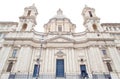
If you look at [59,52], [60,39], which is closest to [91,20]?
[60,39]

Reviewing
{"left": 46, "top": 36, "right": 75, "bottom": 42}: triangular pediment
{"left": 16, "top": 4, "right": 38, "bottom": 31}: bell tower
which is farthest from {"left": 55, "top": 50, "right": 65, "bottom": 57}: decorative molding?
{"left": 16, "top": 4, "right": 38, "bottom": 31}: bell tower

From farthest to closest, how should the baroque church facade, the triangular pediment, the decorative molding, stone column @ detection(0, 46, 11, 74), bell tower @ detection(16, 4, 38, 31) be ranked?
bell tower @ detection(16, 4, 38, 31) < the triangular pediment < the decorative molding < stone column @ detection(0, 46, 11, 74) < the baroque church facade

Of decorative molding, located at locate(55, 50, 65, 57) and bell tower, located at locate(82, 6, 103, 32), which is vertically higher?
bell tower, located at locate(82, 6, 103, 32)

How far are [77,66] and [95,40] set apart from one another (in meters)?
6.50

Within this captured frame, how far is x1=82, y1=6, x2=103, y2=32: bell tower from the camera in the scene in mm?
30513

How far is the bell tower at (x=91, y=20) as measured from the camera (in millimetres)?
30513

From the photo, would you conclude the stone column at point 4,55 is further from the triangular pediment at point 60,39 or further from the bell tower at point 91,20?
the bell tower at point 91,20

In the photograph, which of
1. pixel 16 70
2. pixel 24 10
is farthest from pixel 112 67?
pixel 24 10

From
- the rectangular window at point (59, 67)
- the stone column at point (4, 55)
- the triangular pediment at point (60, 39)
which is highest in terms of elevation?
the triangular pediment at point (60, 39)

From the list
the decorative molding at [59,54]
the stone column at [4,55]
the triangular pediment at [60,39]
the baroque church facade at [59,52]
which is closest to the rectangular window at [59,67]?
the baroque church facade at [59,52]

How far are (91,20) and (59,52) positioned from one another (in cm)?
1157

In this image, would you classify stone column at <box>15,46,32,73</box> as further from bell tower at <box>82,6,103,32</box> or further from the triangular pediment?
bell tower at <box>82,6,103,32</box>

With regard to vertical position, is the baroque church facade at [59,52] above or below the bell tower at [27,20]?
below

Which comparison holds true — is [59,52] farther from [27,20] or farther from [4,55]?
[27,20]
